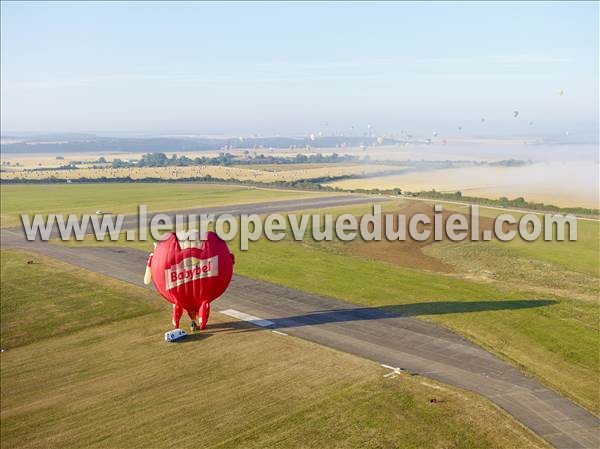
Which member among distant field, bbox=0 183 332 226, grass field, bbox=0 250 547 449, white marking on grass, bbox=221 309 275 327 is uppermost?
distant field, bbox=0 183 332 226

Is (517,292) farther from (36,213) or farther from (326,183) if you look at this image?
(326,183)

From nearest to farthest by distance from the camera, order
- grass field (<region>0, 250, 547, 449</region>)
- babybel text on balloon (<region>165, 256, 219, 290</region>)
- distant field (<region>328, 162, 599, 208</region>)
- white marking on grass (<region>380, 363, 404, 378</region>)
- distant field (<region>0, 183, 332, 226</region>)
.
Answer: grass field (<region>0, 250, 547, 449</region>) < white marking on grass (<region>380, 363, 404, 378</region>) < babybel text on balloon (<region>165, 256, 219, 290</region>) < distant field (<region>0, 183, 332, 226</region>) < distant field (<region>328, 162, 599, 208</region>)

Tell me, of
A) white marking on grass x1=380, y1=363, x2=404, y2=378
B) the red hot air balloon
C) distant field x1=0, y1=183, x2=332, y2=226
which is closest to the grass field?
white marking on grass x1=380, y1=363, x2=404, y2=378

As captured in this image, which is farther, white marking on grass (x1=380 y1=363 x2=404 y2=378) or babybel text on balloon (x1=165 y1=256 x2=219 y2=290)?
babybel text on balloon (x1=165 y1=256 x2=219 y2=290)

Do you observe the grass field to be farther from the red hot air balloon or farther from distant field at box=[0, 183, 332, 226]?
distant field at box=[0, 183, 332, 226]

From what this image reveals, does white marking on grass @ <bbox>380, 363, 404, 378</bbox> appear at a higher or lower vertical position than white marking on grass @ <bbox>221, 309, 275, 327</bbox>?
lower

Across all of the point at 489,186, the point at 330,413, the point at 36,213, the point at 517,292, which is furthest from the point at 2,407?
the point at 489,186
